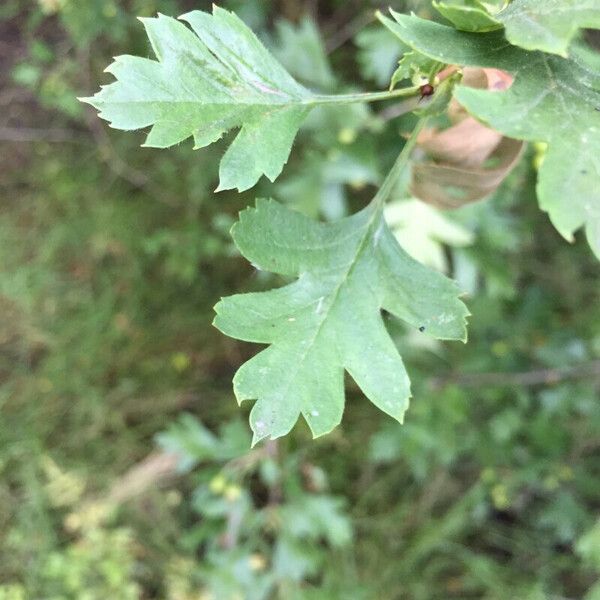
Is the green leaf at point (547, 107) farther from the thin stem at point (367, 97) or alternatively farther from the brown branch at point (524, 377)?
the brown branch at point (524, 377)

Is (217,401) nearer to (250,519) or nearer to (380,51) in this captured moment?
(250,519)

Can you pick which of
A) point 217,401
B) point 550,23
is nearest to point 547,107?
point 550,23

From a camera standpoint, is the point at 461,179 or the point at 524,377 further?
the point at 524,377

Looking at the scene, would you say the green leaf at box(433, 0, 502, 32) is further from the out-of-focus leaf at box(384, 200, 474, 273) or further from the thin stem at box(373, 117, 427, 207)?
the out-of-focus leaf at box(384, 200, 474, 273)

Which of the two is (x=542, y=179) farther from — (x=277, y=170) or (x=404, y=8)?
(x=404, y=8)

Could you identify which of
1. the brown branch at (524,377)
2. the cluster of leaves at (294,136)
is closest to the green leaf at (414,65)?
the cluster of leaves at (294,136)

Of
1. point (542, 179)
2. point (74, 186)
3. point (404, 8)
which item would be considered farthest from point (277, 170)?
point (74, 186)
